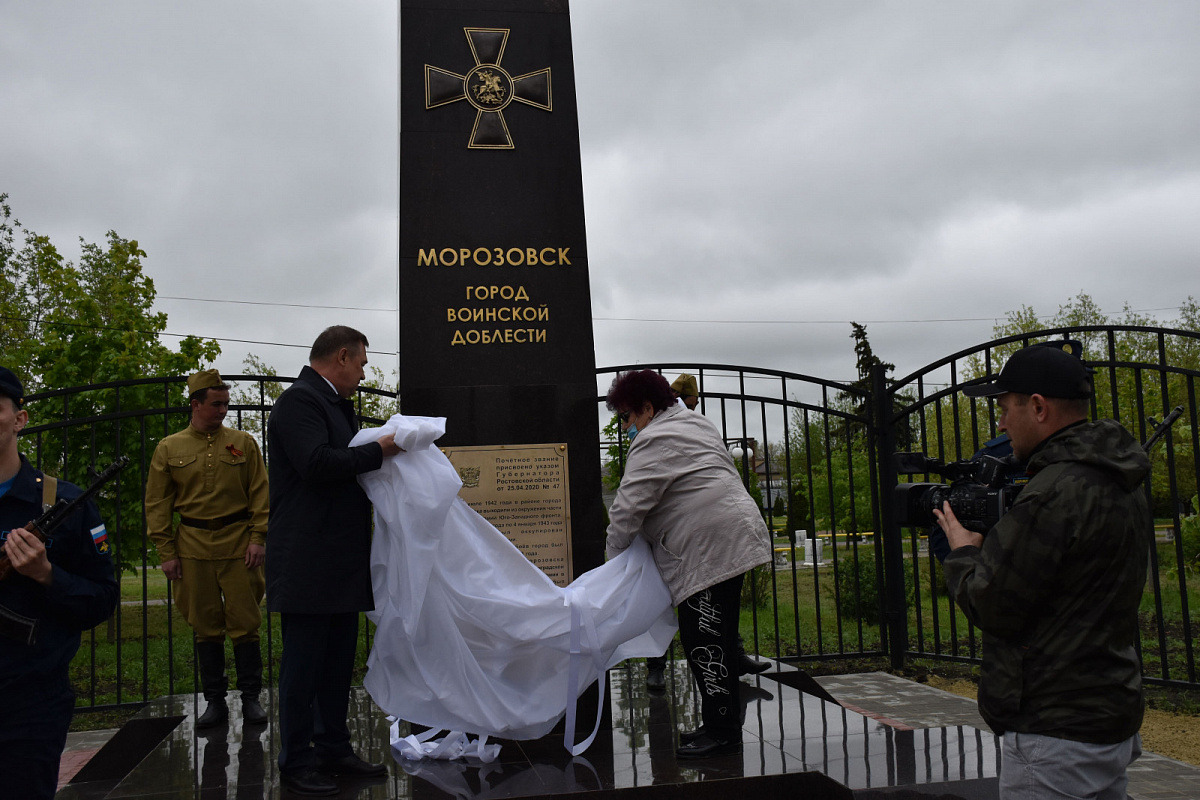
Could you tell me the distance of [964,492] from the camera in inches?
88.4

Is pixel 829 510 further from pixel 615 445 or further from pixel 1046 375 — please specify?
pixel 1046 375

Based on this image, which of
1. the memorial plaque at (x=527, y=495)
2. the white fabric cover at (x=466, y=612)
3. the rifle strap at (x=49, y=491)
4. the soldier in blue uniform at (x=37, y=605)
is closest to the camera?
the soldier in blue uniform at (x=37, y=605)

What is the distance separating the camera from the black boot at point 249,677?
459 cm

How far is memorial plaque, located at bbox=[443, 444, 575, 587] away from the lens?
14.5ft

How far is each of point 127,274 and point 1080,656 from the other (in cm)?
1440

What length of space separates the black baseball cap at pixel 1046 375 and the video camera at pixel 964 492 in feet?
0.92

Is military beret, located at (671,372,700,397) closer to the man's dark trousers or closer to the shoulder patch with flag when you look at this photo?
the man's dark trousers

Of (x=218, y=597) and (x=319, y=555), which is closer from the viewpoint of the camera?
(x=319, y=555)

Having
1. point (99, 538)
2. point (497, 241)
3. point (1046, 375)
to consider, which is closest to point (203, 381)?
point (497, 241)

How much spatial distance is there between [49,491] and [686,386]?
404 cm

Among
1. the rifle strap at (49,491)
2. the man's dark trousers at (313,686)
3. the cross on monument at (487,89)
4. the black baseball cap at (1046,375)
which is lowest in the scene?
the man's dark trousers at (313,686)

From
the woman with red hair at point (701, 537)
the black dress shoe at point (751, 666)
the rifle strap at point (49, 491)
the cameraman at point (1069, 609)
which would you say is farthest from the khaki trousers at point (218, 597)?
the cameraman at point (1069, 609)

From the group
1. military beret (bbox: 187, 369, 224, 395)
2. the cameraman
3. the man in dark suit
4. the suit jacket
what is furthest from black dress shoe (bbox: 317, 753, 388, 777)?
the cameraman

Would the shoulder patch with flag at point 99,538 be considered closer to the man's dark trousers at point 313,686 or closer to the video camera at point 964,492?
the man's dark trousers at point 313,686
